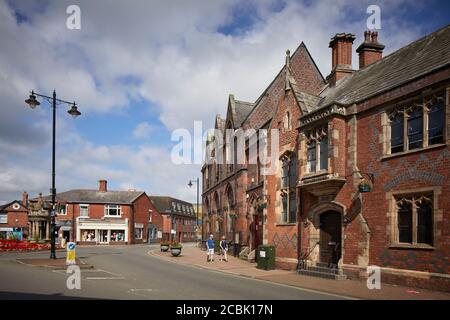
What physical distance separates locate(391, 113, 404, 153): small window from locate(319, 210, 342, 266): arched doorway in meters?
4.08

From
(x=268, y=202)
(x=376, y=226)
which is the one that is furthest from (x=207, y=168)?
(x=376, y=226)

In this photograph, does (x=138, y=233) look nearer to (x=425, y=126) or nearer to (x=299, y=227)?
(x=299, y=227)

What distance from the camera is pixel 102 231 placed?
5925cm

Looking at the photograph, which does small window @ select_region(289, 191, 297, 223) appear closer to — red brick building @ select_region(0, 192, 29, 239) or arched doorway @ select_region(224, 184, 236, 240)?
arched doorway @ select_region(224, 184, 236, 240)

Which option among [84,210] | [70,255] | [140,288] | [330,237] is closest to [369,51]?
[330,237]

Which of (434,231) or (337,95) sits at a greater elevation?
(337,95)

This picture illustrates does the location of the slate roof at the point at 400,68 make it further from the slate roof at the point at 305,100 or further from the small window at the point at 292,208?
the small window at the point at 292,208

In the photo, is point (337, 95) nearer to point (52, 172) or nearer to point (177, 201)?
point (52, 172)

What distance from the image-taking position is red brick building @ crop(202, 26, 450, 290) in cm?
1273

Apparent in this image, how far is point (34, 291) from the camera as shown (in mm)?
11430

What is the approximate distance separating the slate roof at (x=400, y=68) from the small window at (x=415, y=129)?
126 centimetres

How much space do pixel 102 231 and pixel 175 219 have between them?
62.5 feet

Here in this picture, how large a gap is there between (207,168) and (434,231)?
3712 centimetres

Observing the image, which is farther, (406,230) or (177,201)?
(177,201)
